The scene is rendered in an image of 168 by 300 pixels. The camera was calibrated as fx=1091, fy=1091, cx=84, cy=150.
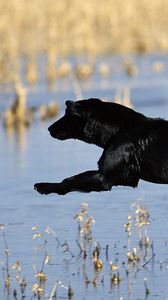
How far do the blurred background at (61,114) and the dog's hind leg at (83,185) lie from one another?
1.49 ft

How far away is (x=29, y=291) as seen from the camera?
295 inches

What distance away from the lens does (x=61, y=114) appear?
57.7ft

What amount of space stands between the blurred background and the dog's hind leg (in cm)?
46

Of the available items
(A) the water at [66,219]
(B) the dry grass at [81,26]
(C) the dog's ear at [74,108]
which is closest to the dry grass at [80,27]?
(B) the dry grass at [81,26]

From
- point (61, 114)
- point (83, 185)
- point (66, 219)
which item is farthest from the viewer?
point (61, 114)

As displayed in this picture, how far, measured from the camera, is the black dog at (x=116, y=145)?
8000mm

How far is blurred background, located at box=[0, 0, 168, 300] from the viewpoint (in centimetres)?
810

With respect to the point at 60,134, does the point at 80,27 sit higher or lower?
higher

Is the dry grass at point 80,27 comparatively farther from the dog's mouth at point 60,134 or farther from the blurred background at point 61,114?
the dog's mouth at point 60,134

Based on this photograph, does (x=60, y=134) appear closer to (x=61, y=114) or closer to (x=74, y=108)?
(x=74, y=108)

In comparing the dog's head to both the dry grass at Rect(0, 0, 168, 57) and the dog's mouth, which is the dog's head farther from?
the dry grass at Rect(0, 0, 168, 57)

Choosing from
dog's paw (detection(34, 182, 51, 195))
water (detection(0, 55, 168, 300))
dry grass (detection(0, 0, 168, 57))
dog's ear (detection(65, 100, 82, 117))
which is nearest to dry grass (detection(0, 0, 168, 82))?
dry grass (detection(0, 0, 168, 57))

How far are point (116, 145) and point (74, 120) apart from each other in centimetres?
42

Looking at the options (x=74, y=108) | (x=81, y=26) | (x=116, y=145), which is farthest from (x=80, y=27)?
(x=116, y=145)
